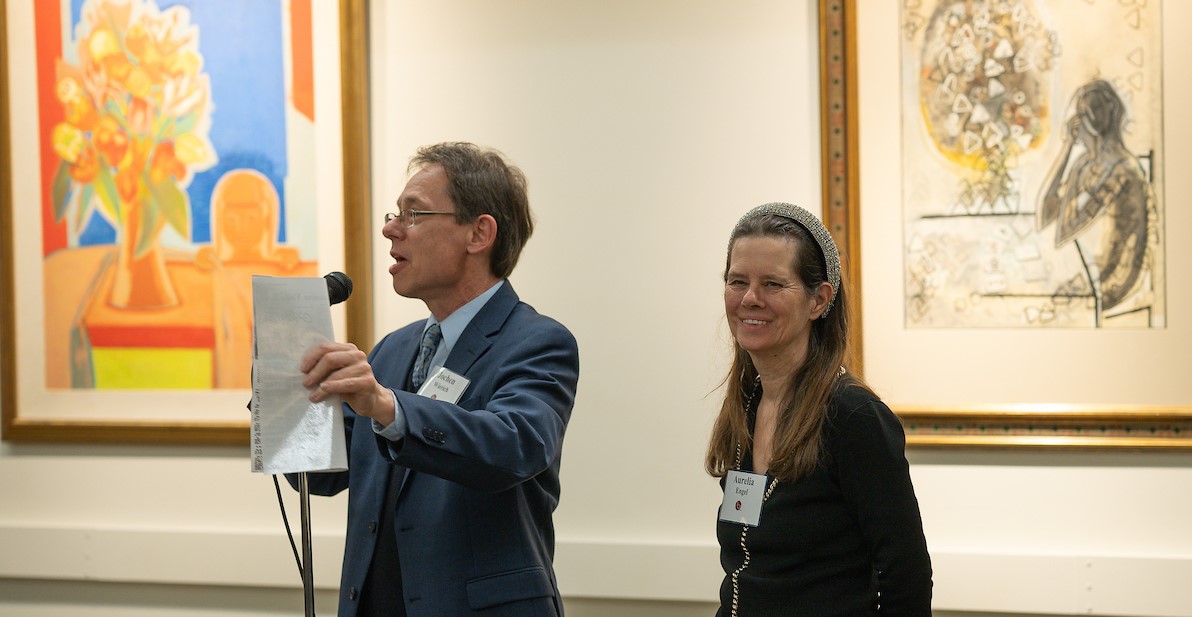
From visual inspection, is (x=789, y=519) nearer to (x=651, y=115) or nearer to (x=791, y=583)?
(x=791, y=583)

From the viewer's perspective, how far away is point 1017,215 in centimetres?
279

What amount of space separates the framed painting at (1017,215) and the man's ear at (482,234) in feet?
3.88

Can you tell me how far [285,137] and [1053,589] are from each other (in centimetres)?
260

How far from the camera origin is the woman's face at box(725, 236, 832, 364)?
1.68m

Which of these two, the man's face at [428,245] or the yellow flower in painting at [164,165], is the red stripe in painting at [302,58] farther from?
the man's face at [428,245]

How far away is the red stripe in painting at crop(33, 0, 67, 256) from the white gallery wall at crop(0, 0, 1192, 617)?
107 cm

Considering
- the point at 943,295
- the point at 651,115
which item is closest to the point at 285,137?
the point at 651,115

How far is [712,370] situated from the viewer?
118 inches

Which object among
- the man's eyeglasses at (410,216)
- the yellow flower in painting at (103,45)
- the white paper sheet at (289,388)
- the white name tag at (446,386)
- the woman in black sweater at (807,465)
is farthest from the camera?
the yellow flower in painting at (103,45)

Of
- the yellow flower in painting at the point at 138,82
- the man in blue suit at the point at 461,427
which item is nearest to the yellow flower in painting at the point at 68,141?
the yellow flower in painting at the point at 138,82

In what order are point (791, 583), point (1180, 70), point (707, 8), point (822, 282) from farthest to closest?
1. point (707, 8)
2. point (1180, 70)
3. point (822, 282)
4. point (791, 583)

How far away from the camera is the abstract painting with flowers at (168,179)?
317 cm

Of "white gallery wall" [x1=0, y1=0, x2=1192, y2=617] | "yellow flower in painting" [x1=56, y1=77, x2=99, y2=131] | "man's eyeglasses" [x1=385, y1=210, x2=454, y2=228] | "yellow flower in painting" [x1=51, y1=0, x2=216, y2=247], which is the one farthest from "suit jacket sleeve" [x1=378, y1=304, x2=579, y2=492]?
"yellow flower in painting" [x1=56, y1=77, x2=99, y2=131]

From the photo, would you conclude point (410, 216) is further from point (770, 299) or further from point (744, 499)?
point (744, 499)
